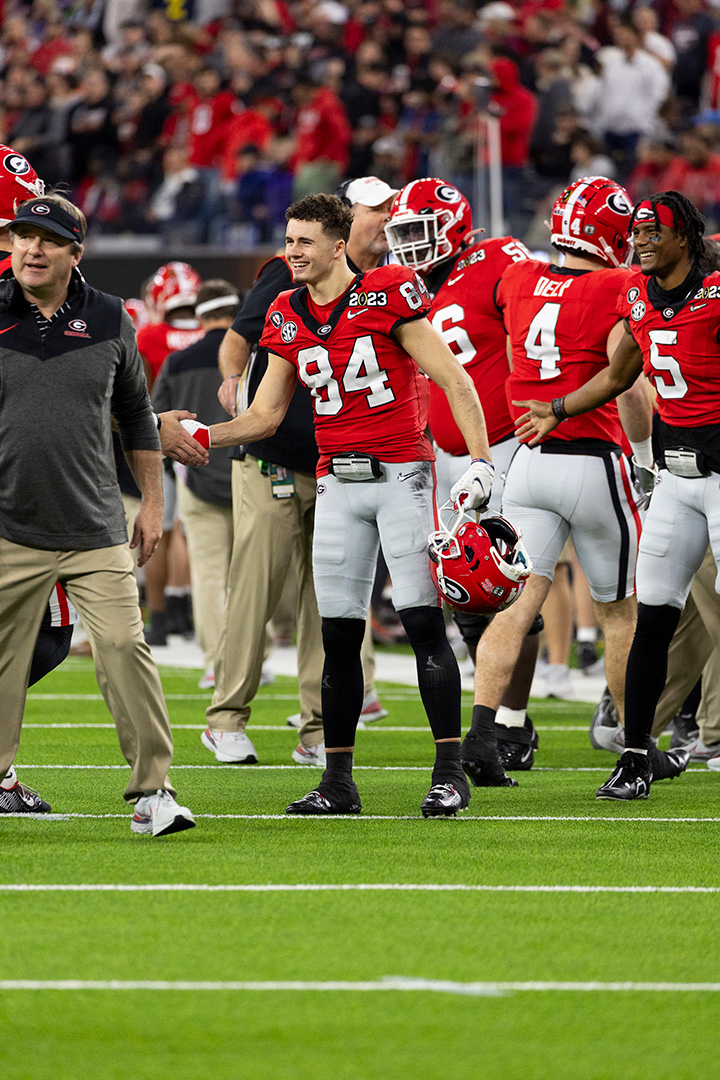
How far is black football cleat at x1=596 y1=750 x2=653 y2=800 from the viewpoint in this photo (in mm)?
6453

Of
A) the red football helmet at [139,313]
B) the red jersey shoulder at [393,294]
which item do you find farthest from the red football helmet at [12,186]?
the red football helmet at [139,313]

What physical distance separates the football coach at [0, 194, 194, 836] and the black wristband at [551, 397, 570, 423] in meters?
2.06

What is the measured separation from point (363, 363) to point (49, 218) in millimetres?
1239

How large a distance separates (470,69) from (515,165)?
2117mm

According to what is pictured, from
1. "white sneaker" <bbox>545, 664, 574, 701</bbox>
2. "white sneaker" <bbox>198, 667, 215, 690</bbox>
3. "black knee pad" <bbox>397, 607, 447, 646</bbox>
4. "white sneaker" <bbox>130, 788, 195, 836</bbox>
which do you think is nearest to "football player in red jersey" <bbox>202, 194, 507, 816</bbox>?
"black knee pad" <bbox>397, 607, 447, 646</bbox>

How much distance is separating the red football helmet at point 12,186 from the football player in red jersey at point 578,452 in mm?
2135

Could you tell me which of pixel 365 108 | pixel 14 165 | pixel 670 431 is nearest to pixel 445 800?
pixel 670 431

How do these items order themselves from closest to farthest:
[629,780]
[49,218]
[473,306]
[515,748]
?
[49,218], [629,780], [515,748], [473,306]

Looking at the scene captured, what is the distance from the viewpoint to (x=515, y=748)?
7.45 m

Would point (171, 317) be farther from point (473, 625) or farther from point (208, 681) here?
point (473, 625)

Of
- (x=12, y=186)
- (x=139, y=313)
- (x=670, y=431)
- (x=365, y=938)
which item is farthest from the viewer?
(x=139, y=313)

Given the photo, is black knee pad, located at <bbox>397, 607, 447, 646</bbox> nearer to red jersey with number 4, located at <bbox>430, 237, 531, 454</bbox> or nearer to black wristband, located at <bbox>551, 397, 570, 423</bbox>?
black wristband, located at <bbox>551, 397, 570, 423</bbox>

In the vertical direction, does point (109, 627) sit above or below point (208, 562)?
above

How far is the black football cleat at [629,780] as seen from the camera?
6453 millimetres
